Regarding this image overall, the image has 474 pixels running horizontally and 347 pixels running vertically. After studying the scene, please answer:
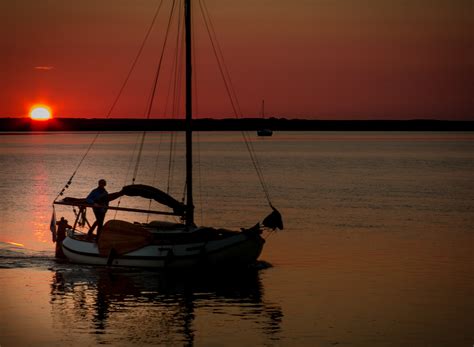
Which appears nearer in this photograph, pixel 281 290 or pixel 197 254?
pixel 281 290

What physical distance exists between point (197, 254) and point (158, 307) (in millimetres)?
5810

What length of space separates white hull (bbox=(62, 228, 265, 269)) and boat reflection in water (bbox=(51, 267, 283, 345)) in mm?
423

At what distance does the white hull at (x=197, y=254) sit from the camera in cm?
3753

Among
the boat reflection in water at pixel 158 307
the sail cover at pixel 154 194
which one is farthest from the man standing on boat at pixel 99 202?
the boat reflection in water at pixel 158 307

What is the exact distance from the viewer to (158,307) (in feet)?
105

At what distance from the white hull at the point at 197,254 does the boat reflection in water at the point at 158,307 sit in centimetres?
42

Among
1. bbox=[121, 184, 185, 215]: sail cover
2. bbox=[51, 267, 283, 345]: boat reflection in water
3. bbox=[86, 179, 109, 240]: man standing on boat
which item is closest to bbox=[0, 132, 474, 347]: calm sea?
bbox=[51, 267, 283, 345]: boat reflection in water

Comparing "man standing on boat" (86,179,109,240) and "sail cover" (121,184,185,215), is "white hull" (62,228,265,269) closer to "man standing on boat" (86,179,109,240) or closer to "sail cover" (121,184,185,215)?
"man standing on boat" (86,179,109,240)

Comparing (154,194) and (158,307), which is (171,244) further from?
(158,307)

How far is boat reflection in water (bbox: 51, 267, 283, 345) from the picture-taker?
28297 millimetres

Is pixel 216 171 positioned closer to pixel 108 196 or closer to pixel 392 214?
pixel 392 214

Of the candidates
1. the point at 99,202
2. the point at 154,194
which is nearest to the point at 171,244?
the point at 154,194

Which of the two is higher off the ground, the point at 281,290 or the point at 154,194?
the point at 154,194

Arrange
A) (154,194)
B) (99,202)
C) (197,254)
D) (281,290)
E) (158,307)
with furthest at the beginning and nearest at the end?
(99,202)
(154,194)
(197,254)
(281,290)
(158,307)
